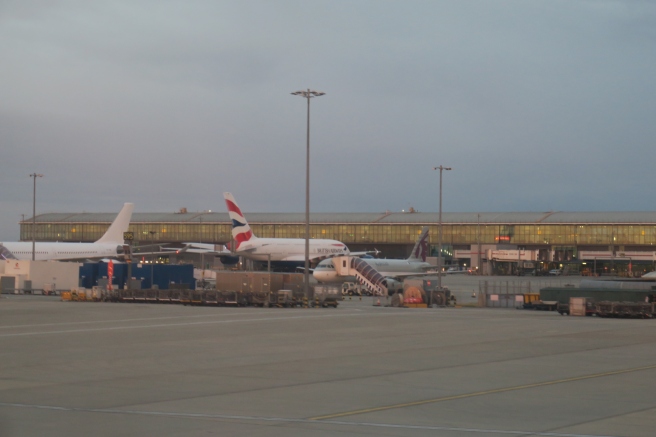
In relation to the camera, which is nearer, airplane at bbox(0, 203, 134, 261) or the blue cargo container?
the blue cargo container

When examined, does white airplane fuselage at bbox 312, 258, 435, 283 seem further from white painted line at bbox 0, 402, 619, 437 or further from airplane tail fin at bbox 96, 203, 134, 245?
white painted line at bbox 0, 402, 619, 437

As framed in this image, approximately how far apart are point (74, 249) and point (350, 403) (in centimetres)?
7908

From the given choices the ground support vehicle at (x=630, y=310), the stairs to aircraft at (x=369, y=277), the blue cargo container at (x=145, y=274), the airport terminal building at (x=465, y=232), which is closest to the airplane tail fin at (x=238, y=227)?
the stairs to aircraft at (x=369, y=277)

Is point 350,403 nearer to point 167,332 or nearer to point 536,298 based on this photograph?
point 167,332

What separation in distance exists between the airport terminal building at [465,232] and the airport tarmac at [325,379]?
93.2 metres

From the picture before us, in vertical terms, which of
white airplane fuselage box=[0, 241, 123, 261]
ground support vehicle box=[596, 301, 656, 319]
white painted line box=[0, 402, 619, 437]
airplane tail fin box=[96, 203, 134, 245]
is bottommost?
white painted line box=[0, 402, 619, 437]

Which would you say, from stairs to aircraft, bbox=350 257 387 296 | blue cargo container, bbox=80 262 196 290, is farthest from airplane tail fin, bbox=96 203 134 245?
stairs to aircraft, bbox=350 257 387 296

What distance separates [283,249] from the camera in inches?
4124

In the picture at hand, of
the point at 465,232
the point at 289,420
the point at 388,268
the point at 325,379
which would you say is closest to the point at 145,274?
the point at 388,268

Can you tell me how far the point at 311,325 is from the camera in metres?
32.4

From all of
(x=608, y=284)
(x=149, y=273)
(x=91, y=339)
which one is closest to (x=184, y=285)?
(x=149, y=273)

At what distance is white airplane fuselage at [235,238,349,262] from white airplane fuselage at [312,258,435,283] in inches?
748

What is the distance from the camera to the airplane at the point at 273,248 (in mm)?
101000

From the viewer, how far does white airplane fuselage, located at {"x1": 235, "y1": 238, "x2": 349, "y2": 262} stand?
10144cm
